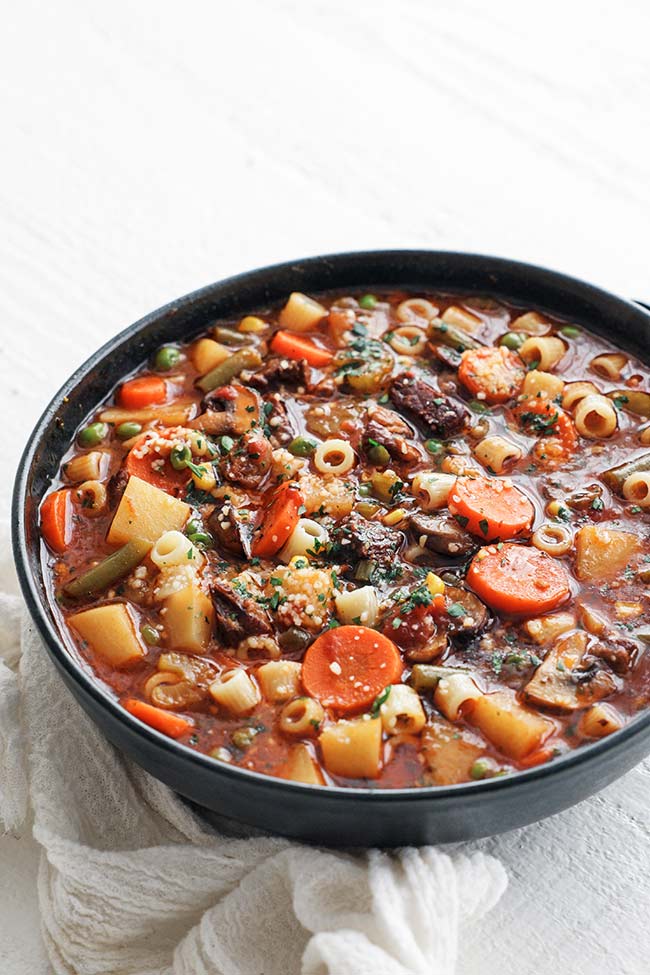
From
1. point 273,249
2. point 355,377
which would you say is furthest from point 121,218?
point 355,377

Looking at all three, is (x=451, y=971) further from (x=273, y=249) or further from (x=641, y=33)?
(x=641, y=33)

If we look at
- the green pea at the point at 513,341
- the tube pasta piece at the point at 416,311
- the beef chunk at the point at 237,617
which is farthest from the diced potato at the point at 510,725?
the tube pasta piece at the point at 416,311

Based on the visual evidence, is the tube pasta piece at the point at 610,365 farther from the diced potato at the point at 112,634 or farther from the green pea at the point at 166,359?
the diced potato at the point at 112,634

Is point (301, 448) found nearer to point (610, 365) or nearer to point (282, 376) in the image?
point (282, 376)

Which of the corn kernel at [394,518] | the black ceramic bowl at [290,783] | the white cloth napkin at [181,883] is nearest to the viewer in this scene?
the black ceramic bowl at [290,783]

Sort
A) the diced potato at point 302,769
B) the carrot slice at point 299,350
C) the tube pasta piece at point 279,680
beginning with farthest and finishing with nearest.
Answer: the carrot slice at point 299,350 < the tube pasta piece at point 279,680 < the diced potato at point 302,769
